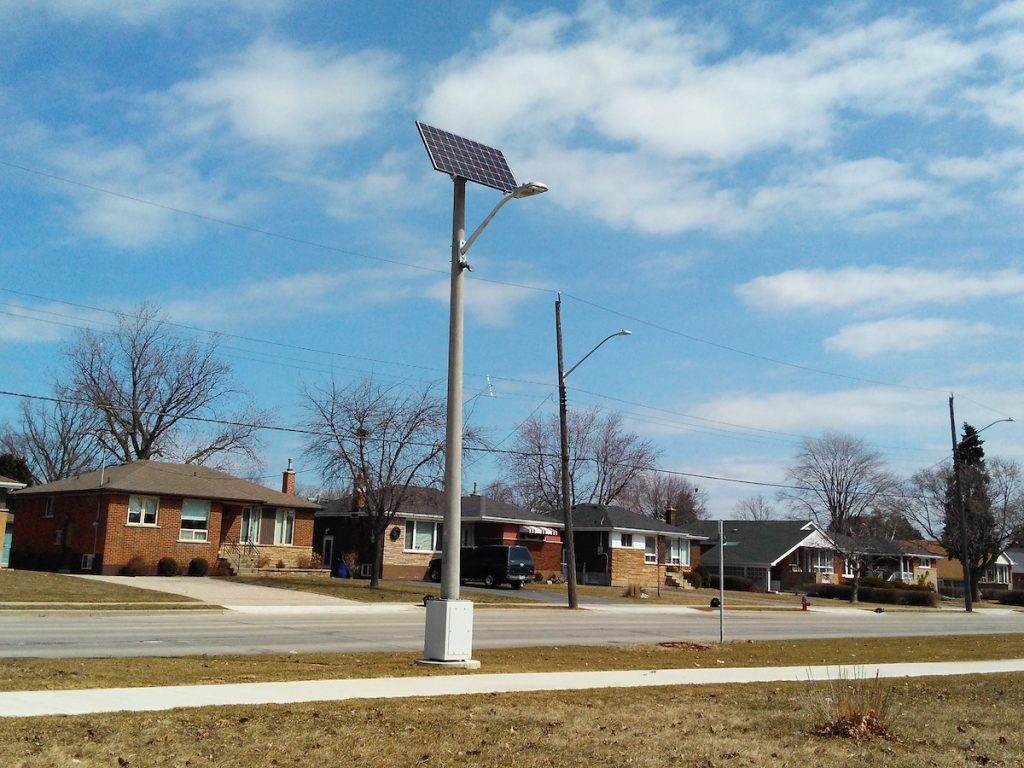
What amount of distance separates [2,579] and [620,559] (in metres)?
35.8

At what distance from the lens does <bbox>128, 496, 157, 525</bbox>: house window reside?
136 ft

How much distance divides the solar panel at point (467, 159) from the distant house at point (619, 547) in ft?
143

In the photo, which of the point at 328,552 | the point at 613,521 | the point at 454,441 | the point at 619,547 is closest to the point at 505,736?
the point at 454,441

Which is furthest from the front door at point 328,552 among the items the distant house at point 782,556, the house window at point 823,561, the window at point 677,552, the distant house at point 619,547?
the house window at point 823,561

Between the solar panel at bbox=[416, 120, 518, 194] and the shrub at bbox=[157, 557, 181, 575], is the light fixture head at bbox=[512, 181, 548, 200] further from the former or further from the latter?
the shrub at bbox=[157, 557, 181, 575]

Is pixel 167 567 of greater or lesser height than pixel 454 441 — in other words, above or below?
below

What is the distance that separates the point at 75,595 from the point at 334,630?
1144cm

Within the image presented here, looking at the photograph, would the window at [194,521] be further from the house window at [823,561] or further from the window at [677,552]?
the house window at [823,561]

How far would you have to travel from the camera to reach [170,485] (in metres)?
42.9

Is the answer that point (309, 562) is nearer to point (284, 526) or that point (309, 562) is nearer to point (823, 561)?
point (284, 526)

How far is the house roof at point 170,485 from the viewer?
4169 cm

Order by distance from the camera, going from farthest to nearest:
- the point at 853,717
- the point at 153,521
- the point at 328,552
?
the point at 328,552, the point at 153,521, the point at 853,717

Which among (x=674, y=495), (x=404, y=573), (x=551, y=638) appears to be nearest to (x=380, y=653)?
(x=551, y=638)

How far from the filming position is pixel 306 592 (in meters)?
36.7
